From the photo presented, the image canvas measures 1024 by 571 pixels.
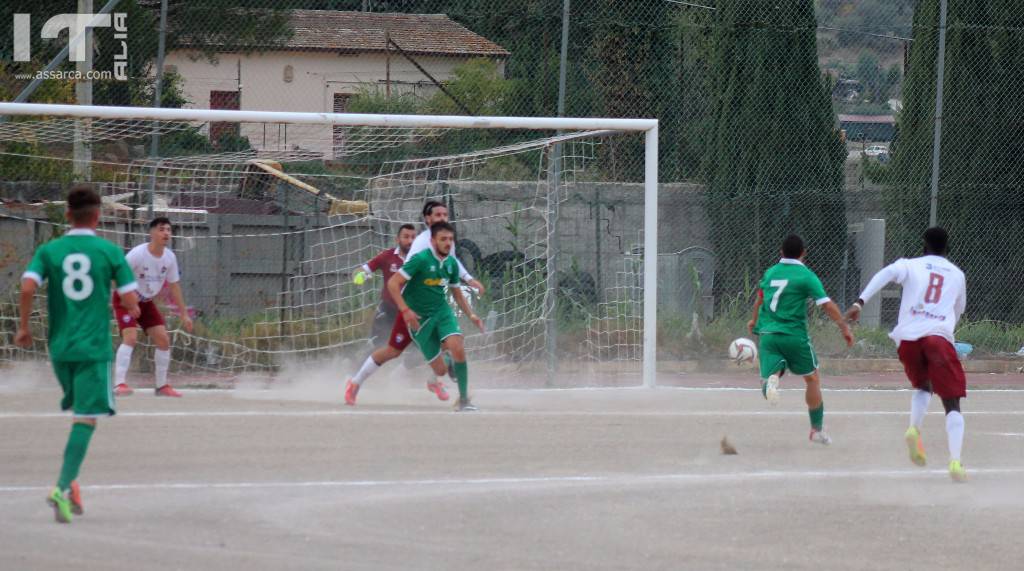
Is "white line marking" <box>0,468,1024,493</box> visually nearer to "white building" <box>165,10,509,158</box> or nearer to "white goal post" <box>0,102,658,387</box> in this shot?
"white goal post" <box>0,102,658,387</box>

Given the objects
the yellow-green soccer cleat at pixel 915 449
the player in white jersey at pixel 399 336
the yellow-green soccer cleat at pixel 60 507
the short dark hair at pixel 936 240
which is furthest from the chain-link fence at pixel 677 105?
the yellow-green soccer cleat at pixel 60 507

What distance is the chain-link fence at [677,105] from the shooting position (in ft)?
54.5

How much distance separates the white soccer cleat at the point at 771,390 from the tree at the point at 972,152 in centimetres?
869

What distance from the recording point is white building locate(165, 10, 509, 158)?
17.1m

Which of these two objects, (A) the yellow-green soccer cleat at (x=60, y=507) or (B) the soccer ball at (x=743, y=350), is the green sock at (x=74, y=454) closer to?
(A) the yellow-green soccer cleat at (x=60, y=507)

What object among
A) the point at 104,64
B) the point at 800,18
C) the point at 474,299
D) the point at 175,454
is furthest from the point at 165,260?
the point at 800,18

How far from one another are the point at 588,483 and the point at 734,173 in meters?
11.2

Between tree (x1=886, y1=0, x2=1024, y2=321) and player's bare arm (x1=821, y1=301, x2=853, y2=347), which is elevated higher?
tree (x1=886, y1=0, x2=1024, y2=321)

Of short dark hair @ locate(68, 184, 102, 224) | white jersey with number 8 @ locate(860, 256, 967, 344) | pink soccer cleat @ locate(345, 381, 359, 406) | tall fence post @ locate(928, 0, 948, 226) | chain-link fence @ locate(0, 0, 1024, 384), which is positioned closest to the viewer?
short dark hair @ locate(68, 184, 102, 224)

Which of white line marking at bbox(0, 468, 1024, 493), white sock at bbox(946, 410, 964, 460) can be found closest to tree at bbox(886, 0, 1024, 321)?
white line marking at bbox(0, 468, 1024, 493)

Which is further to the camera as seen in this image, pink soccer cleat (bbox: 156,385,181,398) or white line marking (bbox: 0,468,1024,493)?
pink soccer cleat (bbox: 156,385,181,398)

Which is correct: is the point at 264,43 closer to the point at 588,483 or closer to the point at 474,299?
the point at 474,299

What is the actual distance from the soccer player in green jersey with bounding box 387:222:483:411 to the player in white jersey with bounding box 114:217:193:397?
2.05m

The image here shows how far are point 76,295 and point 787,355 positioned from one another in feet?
18.2
